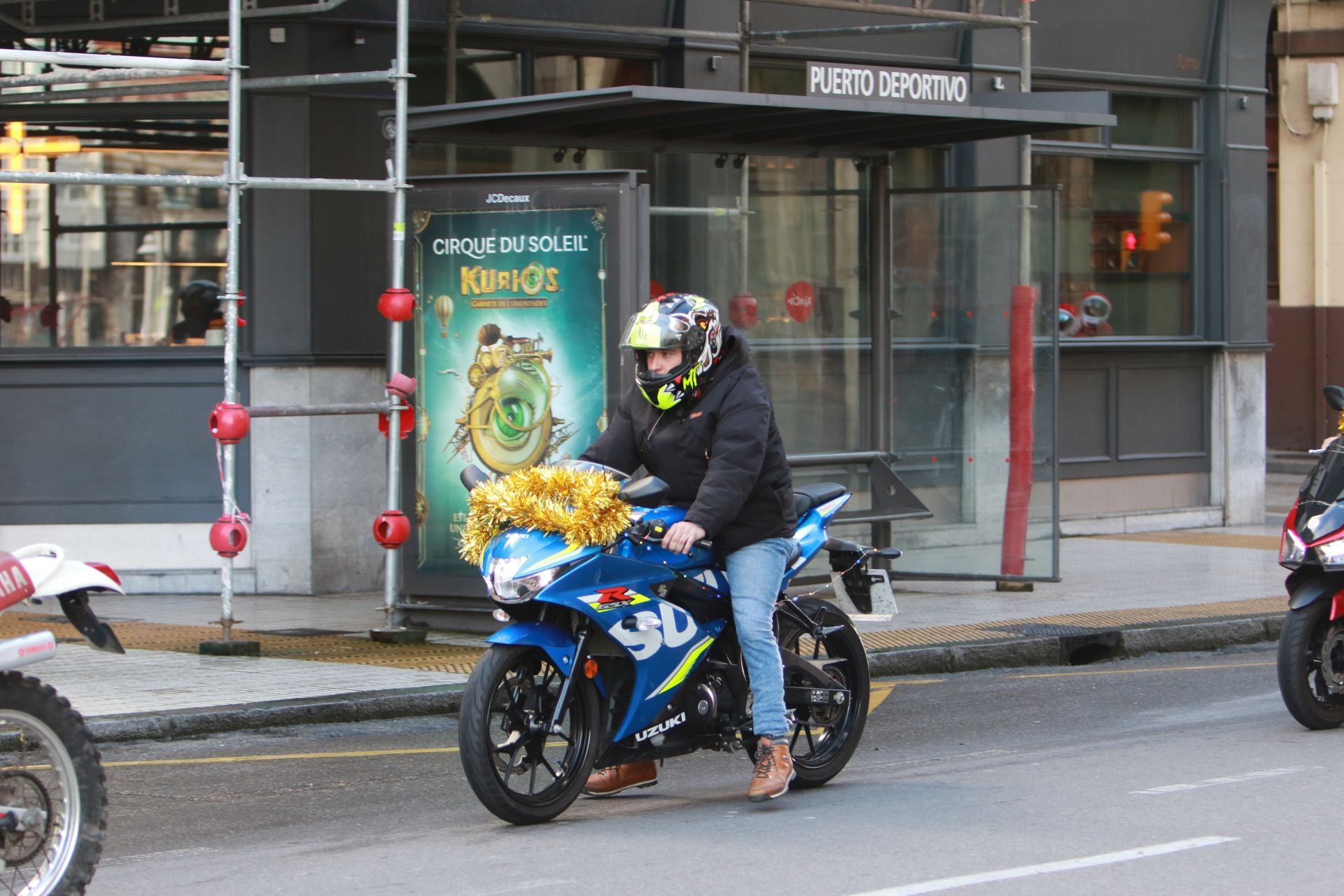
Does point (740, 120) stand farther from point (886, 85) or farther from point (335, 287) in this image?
point (335, 287)

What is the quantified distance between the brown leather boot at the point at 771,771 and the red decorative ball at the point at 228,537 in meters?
3.99

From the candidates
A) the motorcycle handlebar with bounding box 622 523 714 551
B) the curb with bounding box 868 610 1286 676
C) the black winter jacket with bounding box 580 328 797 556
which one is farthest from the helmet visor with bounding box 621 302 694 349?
the curb with bounding box 868 610 1286 676

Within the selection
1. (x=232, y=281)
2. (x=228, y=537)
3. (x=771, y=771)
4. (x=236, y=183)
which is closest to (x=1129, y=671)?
(x=771, y=771)

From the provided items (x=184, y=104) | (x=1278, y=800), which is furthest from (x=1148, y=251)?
(x=1278, y=800)

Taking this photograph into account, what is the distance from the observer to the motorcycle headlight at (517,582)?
6258 millimetres

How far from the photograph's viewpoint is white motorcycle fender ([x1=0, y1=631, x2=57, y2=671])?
500 cm

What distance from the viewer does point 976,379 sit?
12.7 meters

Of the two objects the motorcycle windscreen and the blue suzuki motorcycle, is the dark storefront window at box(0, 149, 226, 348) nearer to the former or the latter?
the blue suzuki motorcycle

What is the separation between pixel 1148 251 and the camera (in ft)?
55.9

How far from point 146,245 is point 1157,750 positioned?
7.63 m

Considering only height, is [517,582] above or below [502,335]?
below

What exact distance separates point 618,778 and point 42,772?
2.41 m

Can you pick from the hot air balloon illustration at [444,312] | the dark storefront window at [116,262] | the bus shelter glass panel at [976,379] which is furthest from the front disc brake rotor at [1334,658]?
the dark storefront window at [116,262]

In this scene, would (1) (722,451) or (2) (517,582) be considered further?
(1) (722,451)
